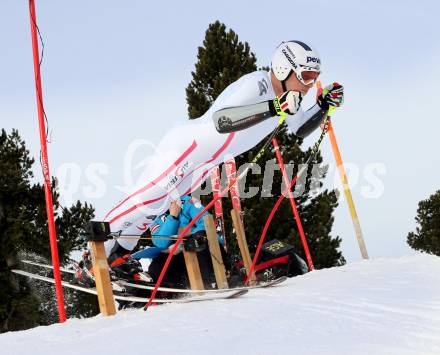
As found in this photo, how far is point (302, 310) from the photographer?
14.6ft

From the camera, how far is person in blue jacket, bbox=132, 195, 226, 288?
698 centimetres

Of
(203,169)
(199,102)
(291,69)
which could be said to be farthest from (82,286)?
(199,102)

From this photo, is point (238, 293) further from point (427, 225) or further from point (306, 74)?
point (427, 225)

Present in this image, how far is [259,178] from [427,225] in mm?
14268

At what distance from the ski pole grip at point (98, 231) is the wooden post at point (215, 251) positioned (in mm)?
1592

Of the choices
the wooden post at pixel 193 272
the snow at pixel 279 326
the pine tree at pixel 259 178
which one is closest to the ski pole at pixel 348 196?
the snow at pixel 279 326

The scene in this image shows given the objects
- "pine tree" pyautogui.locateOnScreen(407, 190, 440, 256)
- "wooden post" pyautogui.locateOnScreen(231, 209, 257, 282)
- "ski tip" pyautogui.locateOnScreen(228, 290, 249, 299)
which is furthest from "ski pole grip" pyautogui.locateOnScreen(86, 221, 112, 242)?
"pine tree" pyautogui.locateOnScreen(407, 190, 440, 256)

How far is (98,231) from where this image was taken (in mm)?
5320

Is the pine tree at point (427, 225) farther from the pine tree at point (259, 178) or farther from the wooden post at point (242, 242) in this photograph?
the wooden post at point (242, 242)

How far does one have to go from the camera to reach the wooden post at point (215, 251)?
676 cm

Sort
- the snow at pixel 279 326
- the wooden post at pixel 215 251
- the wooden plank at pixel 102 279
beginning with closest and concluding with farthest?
the snow at pixel 279 326 → the wooden plank at pixel 102 279 → the wooden post at pixel 215 251

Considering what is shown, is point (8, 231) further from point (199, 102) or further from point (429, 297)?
point (429, 297)

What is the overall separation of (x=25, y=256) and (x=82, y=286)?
7.21ft

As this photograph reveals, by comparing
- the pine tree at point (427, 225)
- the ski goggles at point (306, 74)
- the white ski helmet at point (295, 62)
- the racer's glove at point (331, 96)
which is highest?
the white ski helmet at point (295, 62)
